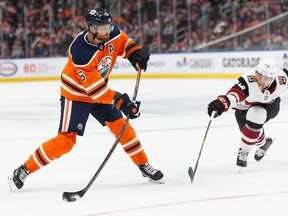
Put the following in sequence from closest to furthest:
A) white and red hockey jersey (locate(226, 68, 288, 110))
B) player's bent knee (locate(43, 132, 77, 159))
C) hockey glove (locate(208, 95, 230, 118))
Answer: player's bent knee (locate(43, 132, 77, 159))
hockey glove (locate(208, 95, 230, 118))
white and red hockey jersey (locate(226, 68, 288, 110))

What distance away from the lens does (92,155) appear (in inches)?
196

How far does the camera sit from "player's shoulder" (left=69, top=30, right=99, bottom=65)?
3.56 m

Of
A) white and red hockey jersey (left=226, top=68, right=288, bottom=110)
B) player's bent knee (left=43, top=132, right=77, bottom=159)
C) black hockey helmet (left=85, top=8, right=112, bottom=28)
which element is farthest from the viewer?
white and red hockey jersey (left=226, top=68, right=288, bottom=110)

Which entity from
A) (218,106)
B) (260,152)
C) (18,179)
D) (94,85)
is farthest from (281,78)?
(18,179)

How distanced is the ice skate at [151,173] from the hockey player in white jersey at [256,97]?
0.51 m

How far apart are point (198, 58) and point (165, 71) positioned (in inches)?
33.5

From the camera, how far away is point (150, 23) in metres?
14.6

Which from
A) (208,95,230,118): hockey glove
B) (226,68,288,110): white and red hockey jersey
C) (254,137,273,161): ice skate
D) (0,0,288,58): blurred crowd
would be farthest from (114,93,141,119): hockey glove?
(0,0,288,58): blurred crowd

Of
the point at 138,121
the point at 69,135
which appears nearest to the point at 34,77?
the point at 138,121

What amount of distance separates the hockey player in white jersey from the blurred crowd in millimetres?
8503

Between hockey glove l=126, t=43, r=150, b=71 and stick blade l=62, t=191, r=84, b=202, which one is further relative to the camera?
hockey glove l=126, t=43, r=150, b=71

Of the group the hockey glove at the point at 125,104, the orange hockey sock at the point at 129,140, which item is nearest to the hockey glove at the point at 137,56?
the orange hockey sock at the point at 129,140

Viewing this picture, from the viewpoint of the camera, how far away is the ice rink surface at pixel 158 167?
10.7 ft

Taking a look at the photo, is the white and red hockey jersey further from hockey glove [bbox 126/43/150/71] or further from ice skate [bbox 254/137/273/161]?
hockey glove [bbox 126/43/150/71]
